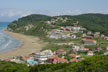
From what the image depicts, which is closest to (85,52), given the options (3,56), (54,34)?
(3,56)

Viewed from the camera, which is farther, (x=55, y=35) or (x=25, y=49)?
(x=55, y=35)

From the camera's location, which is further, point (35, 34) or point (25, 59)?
point (35, 34)

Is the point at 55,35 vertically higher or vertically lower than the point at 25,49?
higher

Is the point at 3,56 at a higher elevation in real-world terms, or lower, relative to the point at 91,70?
lower

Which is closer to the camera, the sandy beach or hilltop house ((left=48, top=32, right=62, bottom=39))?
the sandy beach

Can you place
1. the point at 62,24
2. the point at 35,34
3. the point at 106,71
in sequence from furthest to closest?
the point at 62,24 < the point at 35,34 < the point at 106,71

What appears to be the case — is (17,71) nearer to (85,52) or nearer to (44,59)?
(44,59)

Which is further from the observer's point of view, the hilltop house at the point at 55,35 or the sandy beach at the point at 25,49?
the hilltop house at the point at 55,35

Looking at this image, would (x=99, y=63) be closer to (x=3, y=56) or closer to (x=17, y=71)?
(x=17, y=71)

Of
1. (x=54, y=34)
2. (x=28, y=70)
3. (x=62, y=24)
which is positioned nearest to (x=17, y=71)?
(x=28, y=70)

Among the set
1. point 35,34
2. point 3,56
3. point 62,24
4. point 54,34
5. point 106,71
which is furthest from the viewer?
point 62,24
